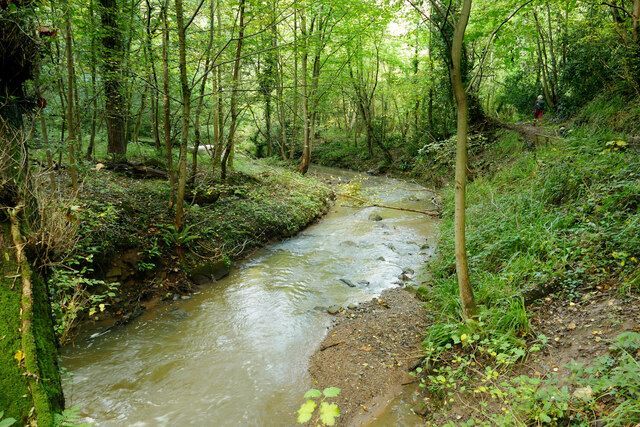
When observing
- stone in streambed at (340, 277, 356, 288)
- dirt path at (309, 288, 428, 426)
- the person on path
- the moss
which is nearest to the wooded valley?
the moss

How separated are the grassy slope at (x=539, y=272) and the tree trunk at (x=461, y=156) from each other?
0.33 meters

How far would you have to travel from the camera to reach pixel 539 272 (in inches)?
168

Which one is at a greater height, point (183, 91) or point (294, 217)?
point (183, 91)

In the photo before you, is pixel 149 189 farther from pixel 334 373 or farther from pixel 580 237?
pixel 580 237

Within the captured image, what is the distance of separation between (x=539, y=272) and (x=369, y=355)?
264 centimetres

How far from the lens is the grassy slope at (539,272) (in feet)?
8.77

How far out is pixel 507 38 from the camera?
4.46 meters

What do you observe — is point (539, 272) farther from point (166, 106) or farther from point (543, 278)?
point (166, 106)

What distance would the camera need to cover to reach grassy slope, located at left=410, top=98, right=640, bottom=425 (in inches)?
105

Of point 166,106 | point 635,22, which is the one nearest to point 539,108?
point 635,22

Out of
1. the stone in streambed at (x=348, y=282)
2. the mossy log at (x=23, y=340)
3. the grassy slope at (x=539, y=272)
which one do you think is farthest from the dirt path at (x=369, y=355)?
the mossy log at (x=23, y=340)

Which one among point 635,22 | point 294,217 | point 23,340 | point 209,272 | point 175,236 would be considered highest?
point 635,22

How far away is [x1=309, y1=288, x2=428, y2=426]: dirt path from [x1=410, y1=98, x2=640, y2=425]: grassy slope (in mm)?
344

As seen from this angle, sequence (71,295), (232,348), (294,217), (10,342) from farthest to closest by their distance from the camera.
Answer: (294,217) < (232,348) < (71,295) < (10,342)
